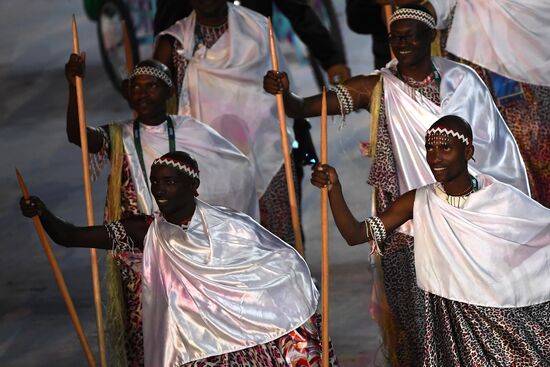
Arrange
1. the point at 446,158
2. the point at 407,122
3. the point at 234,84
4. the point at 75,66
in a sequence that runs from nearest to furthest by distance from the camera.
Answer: the point at 446,158, the point at 75,66, the point at 407,122, the point at 234,84

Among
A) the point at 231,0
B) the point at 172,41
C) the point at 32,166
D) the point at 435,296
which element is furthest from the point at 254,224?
the point at 32,166

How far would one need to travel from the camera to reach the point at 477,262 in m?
5.82

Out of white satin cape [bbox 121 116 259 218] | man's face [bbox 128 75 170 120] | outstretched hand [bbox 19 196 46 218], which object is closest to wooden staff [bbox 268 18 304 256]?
white satin cape [bbox 121 116 259 218]

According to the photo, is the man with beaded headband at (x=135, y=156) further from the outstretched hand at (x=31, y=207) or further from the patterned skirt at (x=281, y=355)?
the patterned skirt at (x=281, y=355)

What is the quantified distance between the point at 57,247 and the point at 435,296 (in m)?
3.60

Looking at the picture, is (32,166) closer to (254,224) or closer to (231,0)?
(231,0)

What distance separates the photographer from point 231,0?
857 centimetres

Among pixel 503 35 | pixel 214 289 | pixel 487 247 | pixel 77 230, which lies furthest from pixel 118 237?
pixel 503 35

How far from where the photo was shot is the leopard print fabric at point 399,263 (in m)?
6.64

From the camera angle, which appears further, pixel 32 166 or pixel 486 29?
pixel 32 166

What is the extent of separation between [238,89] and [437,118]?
4.43 ft

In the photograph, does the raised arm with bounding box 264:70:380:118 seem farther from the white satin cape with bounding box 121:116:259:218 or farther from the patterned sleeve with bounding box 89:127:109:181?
the patterned sleeve with bounding box 89:127:109:181

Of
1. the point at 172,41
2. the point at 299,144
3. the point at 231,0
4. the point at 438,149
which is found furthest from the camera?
the point at 231,0

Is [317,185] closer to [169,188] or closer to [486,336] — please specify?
[169,188]
